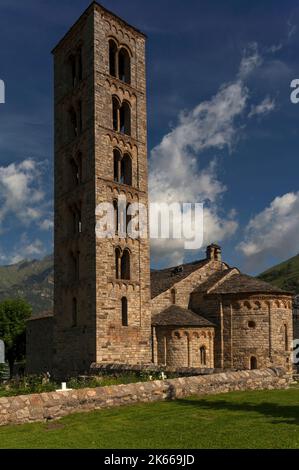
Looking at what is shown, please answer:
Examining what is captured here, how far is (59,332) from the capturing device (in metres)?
33.7

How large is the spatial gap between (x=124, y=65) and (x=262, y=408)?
29.1 meters

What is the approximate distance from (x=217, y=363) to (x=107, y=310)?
10.0 metres

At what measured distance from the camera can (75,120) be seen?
1410 inches

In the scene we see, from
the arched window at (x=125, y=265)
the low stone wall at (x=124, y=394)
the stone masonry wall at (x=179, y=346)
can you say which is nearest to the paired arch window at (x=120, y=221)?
the arched window at (x=125, y=265)

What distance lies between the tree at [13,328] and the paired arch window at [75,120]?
2994 centimetres

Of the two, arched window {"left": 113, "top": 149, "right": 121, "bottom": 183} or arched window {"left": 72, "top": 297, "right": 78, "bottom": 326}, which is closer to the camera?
arched window {"left": 72, "top": 297, "right": 78, "bottom": 326}

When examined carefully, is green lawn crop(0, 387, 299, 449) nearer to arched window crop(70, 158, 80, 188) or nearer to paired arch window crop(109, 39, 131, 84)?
arched window crop(70, 158, 80, 188)

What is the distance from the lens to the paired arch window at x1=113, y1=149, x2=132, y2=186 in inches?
1313

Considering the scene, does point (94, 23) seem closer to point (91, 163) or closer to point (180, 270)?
point (91, 163)

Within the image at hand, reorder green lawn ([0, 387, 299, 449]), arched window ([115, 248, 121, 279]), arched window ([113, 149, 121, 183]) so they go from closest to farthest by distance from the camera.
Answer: green lawn ([0, 387, 299, 449]) → arched window ([115, 248, 121, 279]) → arched window ([113, 149, 121, 183])

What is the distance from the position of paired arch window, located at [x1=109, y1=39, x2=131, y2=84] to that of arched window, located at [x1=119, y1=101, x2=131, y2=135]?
6.95ft

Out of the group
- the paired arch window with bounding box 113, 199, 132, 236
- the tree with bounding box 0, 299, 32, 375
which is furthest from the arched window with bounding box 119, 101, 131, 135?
the tree with bounding box 0, 299, 32, 375

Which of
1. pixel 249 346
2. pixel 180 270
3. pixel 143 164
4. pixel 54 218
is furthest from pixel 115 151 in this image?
pixel 249 346

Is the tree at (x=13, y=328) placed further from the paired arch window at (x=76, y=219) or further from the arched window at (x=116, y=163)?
the arched window at (x=116, y=163)
